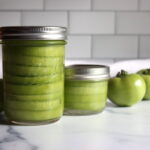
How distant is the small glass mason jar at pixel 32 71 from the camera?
0.55 meters

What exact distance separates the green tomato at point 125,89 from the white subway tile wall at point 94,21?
1.87 ft

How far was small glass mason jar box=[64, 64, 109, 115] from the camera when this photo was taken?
649 millimetres

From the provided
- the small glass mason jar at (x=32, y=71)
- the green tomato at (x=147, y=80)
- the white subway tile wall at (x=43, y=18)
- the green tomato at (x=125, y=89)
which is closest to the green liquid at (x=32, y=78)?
the small glass mason jar at (x=32, y=71)

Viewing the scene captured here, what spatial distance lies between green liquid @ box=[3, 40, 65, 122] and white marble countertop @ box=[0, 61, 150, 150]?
25mm

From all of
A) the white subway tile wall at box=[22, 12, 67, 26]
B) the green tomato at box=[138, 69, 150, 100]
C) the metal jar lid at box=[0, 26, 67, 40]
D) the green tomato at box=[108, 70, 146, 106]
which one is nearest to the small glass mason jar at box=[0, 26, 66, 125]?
the metal jar lid at box=[0, 26, 67, 40]

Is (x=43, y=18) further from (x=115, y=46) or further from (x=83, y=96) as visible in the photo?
(x=83, y=96)

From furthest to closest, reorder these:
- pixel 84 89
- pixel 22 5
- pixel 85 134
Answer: pixel 22 5 < pixel 84 89 < pixel 85 134

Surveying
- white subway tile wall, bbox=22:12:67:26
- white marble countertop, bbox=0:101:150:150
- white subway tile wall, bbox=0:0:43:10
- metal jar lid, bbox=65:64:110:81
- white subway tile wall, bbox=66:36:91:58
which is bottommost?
white marble countertop, bbox=0:101:150:150

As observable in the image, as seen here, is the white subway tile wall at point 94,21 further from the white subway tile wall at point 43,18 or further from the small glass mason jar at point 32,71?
the small glass mason jar at point 32,71

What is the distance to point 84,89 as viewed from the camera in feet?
2.13

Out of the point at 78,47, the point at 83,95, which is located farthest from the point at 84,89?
the point at 78,47

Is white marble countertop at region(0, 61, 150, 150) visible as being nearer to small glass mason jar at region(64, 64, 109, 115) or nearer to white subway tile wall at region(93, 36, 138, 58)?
small glass mason jar at region(64, 64, 109, 115)

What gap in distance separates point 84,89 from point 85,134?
0.13 meters

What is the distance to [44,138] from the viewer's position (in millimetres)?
513
